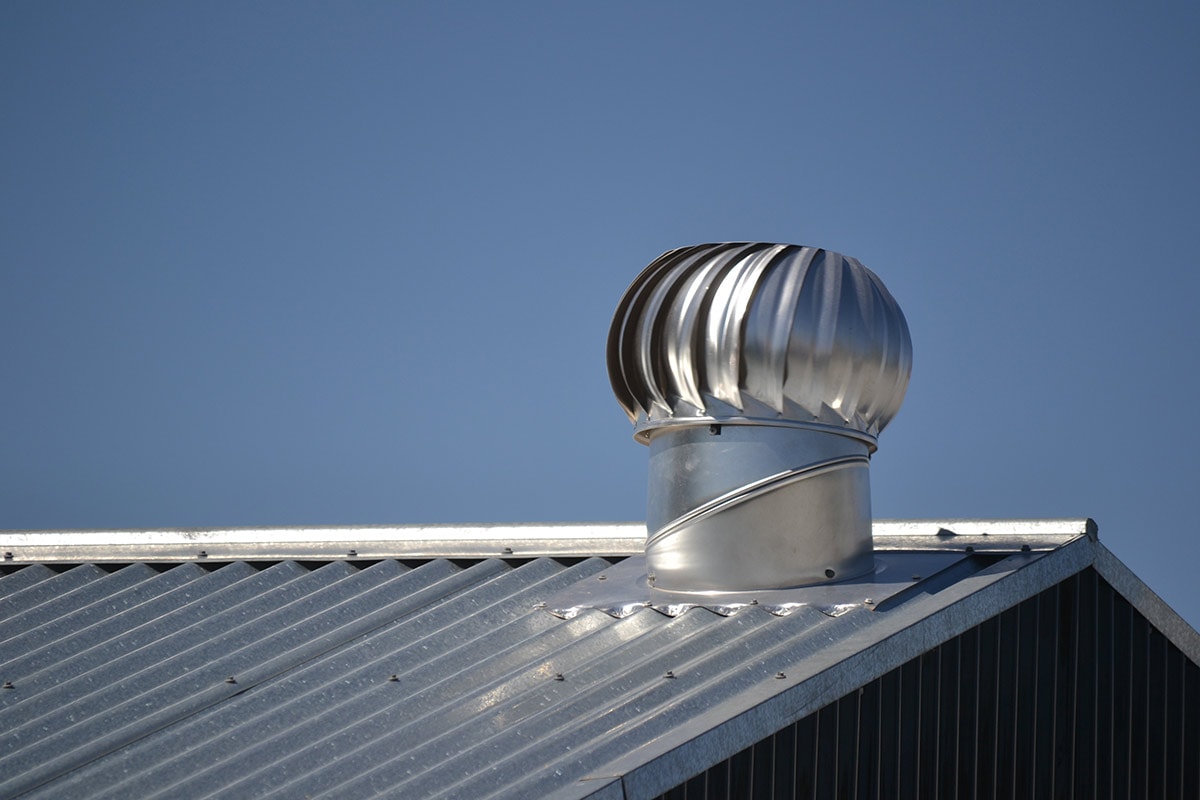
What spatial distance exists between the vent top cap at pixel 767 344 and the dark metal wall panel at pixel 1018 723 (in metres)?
1.19

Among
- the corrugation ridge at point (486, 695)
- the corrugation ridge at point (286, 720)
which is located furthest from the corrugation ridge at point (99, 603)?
the corrugation ridge at point (486, 695)

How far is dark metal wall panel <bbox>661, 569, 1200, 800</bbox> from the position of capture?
5.41 metres

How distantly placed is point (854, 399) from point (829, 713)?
160 cm

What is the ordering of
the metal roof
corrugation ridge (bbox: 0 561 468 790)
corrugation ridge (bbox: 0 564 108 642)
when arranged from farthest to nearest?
1. corrugation ridge (bbox: 0 564 108 642)
2. corrugation ridge (bbox: 0 561 468 790)
3. the metal roof

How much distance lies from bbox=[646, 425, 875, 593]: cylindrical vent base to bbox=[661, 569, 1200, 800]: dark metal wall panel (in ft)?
2.34

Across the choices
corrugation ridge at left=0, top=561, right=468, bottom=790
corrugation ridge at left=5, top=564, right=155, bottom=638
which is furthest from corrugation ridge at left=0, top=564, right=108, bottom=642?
corrugation ridge at left=0, top=561, right=468, bottom=790

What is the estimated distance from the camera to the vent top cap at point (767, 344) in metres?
6.27

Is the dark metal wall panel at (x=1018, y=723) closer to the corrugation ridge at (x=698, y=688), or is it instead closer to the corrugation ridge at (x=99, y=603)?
the corrugation ridge at (x=698, y=688)

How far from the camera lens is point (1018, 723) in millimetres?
6520

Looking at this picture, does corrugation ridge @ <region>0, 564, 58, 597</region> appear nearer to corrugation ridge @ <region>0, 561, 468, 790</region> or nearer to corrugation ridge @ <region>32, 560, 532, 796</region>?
corrugation ridge @ <region>0, 561, 468, 790</region>

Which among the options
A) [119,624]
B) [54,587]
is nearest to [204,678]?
[119,624]

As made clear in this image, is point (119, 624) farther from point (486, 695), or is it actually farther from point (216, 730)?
point (486, 695)

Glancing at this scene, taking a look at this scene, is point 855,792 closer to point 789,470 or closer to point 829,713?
point 829,713

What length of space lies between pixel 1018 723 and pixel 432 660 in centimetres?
270
